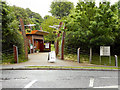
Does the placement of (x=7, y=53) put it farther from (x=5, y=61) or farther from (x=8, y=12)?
(x=8, y=12)

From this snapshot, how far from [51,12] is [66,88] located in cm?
5805

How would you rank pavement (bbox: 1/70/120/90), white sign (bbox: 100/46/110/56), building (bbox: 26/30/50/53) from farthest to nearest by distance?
building (bbox: 26/30/50/53)
white sign (bbox: 100/46/110/56)
pavement (bbox: 1/70/120/90)

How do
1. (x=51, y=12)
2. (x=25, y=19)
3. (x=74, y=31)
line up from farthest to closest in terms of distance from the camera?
1. (x=51, y=12)
2. (x=25, y=19)
3. (x=74, y=31)

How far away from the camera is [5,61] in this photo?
1502cm

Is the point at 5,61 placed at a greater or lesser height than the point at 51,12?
lesser

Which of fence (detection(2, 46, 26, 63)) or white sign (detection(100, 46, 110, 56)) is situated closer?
fence (detection(2, 46, 26, 63))

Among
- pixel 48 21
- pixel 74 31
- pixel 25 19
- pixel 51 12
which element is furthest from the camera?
pixel 51 12

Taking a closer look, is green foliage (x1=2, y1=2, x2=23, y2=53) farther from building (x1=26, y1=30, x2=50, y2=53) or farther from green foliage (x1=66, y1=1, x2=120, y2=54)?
building (x1=26, y1=30, x2=50, y2=53)

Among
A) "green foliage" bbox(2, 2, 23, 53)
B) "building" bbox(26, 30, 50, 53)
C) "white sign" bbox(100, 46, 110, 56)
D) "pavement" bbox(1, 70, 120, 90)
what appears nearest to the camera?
"pavement" bbox(1, 70, 120, 90)

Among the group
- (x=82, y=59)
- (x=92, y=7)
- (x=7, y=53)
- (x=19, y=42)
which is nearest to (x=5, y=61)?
(x=7, y=53)

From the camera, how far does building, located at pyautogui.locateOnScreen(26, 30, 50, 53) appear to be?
98.2ft

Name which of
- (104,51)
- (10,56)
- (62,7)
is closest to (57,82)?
(10,56)

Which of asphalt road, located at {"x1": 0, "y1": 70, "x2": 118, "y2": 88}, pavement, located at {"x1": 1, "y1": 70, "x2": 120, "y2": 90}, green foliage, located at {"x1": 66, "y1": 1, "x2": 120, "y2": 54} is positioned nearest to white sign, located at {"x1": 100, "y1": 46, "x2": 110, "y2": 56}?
green foliage, located at {"x1": 66, "y1": 1, "x2": 120, "y2": 54}

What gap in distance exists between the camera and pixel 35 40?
107ft
